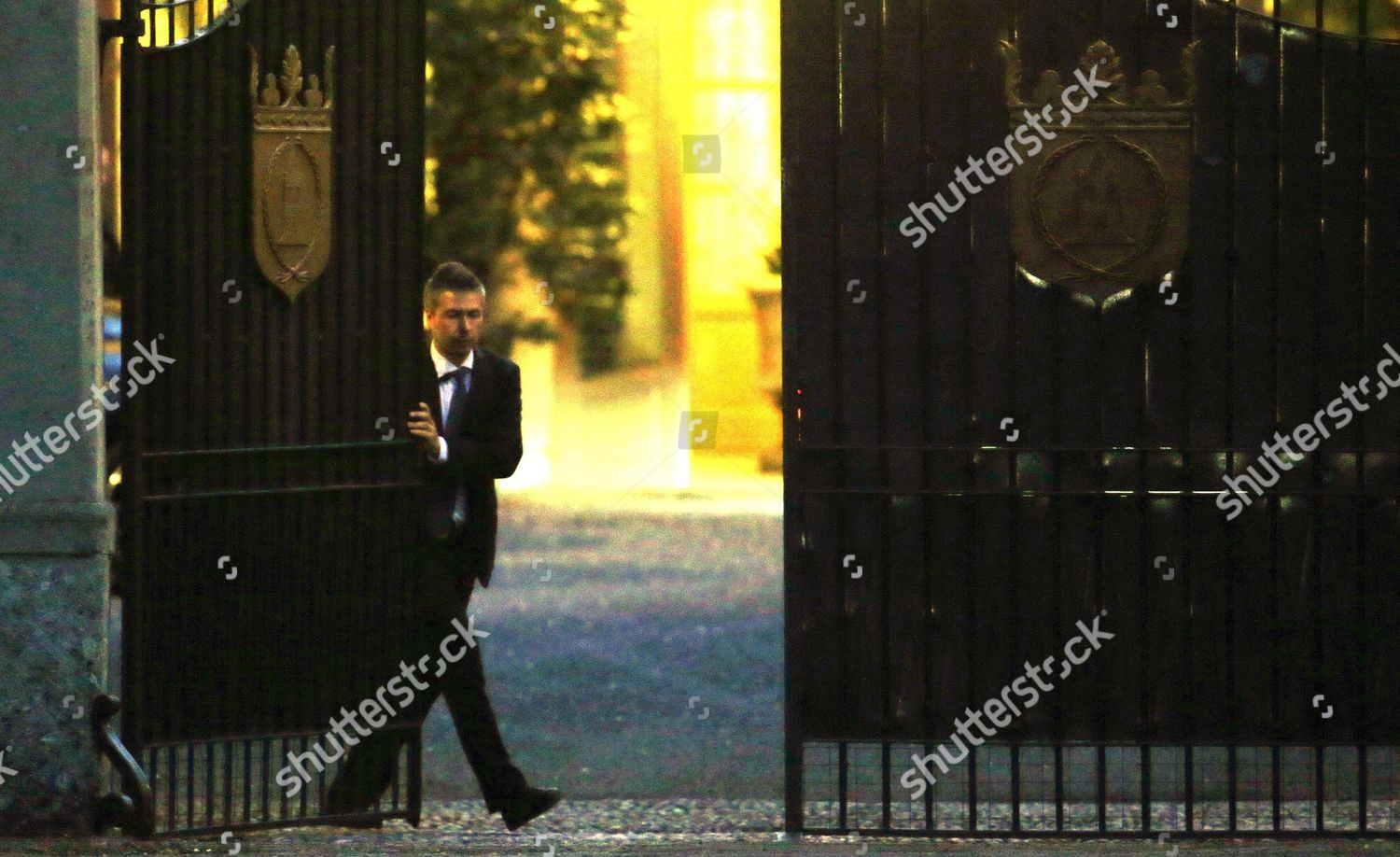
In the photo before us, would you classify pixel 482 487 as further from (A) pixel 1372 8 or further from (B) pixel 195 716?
(A) pixel 1372 8

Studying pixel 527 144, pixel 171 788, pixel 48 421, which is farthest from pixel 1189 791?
pixel 527 144

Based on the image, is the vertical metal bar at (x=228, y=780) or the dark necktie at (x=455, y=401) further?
the dark necktie at (x=455, y=401)

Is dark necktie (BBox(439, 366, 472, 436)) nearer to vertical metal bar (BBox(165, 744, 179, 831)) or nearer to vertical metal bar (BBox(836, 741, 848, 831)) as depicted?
vertical metal bar (BBox(165, 744, 179, 831))

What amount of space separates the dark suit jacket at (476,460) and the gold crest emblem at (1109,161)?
1983 millimetres

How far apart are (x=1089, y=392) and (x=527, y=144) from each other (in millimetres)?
13118

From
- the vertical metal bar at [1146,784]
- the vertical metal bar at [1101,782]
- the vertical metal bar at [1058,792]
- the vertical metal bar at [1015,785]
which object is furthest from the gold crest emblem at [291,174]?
the vertical metal bar at [1146,784]

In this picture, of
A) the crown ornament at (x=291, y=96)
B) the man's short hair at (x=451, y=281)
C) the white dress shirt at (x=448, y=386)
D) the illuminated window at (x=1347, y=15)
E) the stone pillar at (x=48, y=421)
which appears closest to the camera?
the stone pillar at (x=48, y=421)

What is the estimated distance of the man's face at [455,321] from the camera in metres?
7.61

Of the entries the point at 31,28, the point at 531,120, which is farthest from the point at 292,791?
the point at 531,120

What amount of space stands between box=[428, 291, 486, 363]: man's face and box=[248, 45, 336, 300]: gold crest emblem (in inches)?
19.1

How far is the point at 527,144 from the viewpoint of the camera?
64.8ft

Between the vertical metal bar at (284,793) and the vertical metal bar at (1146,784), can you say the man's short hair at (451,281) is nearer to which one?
the vertical metal bar at (284,793)

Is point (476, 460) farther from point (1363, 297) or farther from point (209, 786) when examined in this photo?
point (1363, 297)

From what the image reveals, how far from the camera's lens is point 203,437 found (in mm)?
7184
